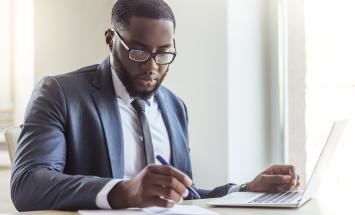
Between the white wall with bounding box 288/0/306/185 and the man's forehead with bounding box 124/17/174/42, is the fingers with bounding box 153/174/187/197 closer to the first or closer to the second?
the man's forehead with bounding box 124/17/174/42

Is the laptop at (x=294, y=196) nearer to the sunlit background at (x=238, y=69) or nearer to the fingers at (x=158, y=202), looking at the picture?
the fingers at (x=158, y=202)

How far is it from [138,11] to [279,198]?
71 centimetres

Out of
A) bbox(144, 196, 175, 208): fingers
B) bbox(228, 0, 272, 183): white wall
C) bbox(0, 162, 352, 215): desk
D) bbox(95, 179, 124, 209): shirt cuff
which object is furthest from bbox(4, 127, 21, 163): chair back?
bbox(228, 0, 272, 183): white wall

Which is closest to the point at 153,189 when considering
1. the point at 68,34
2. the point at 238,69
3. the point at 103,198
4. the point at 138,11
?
the point at 103,198

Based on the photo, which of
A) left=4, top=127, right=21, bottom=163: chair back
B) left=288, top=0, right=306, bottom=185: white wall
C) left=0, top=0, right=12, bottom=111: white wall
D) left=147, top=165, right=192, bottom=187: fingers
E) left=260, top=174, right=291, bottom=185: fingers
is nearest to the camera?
left=147, top=165, right=192, bottom=187: fingers

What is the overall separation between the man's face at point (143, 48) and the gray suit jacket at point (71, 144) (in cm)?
7

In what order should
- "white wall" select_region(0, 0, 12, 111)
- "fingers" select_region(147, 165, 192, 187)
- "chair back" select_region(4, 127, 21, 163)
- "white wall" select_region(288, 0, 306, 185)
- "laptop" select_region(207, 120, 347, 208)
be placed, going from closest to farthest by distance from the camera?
"fingers" select_region(147, 165, 192, 187), "laptop" select_region(207, 120, 347, 208), "chair back" select_region(4, 127, 21, 163), "white wall" select_region(288, 0, 306, 185), "white wall" select_region(0, 0, 12, 111)

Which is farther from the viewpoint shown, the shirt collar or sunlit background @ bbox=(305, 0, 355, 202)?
sunlit background @ bbox=(305, 0, 355, 202)

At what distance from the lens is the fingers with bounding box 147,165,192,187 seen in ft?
3.96

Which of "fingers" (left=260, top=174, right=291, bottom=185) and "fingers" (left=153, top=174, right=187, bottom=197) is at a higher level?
"fingers" (left=153, top=174, right=187, bottom=197)

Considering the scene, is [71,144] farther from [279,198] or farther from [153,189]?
[279,198]

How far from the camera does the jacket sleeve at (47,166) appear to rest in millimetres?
1336

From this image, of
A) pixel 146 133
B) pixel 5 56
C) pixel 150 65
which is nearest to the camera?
pixel 150 65

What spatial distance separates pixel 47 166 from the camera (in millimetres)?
1492
